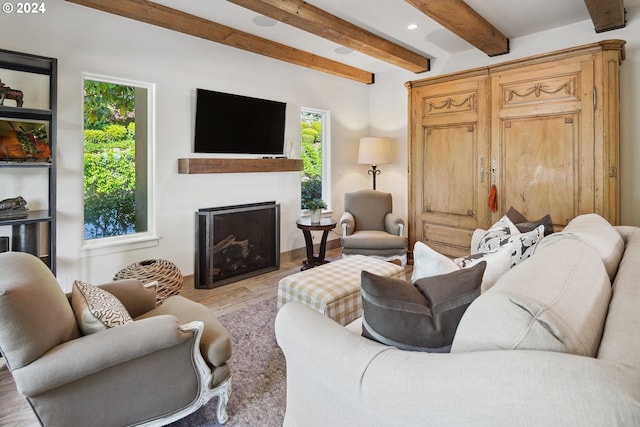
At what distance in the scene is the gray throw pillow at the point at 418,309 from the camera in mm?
1083

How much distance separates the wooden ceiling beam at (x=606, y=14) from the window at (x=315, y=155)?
3.15 meters

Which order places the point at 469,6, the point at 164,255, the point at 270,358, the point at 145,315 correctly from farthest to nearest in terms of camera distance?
the point at 164,255
the point at 469,6
the point at 270,358
the point at 145,315

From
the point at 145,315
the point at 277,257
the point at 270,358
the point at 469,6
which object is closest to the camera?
the point at 145,315

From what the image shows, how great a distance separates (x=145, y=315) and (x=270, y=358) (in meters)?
0.84

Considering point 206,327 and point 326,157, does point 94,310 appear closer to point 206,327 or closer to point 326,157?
point 206,327

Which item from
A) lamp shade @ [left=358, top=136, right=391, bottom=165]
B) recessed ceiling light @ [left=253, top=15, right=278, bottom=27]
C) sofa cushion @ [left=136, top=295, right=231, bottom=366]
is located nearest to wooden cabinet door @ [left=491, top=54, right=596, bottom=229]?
lamp shade @ [left=358, top=136, right=391, bottom=165]

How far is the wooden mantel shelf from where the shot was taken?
368cm

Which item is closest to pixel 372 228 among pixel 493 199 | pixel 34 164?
pixel 493 199

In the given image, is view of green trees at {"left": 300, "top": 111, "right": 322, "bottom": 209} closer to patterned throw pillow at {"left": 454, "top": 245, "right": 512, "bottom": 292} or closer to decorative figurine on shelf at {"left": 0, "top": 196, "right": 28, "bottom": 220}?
decorative figurine on shelf at {"left": 0, "top": 196, "right": 28, "bottom": 220}

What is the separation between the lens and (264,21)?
3.63 metres

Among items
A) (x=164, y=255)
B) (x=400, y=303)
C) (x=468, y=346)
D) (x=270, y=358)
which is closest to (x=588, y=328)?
(x=468, y=346)

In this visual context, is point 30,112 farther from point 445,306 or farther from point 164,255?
point 445,306

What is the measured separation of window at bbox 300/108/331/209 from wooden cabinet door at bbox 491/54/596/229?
92.7 inches

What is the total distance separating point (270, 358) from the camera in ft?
7.76
